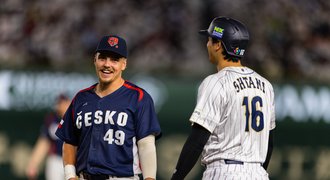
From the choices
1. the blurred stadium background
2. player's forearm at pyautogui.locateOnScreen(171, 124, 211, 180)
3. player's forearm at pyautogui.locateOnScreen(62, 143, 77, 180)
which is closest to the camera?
player's forearm at pyautogui.locateOnScreen(171, 124, 211, 180)

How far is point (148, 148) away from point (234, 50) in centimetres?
95

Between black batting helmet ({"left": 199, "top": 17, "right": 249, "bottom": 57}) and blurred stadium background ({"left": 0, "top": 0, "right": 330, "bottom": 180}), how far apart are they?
7.31 m

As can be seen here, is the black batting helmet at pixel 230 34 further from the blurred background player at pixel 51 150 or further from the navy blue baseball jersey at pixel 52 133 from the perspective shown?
the navy blue baseball jersey at pixel 52 133

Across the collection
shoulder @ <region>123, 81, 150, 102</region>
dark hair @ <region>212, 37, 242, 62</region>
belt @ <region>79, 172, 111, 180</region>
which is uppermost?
dark hair @ <region>212, 37, 242, 62</region>

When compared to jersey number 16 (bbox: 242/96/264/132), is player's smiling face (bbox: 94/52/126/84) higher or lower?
higher

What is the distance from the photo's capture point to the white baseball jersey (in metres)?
5.69

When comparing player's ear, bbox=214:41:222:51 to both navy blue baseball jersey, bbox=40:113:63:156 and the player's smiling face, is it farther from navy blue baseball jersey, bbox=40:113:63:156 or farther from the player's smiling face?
navy blue baseball jersey, bbox=40:113:63:156

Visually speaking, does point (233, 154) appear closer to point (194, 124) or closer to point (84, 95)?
point (194, 124)

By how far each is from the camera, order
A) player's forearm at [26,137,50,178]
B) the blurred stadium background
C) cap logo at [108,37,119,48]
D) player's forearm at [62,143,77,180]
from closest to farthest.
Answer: cap logo at [108,37,119,48] < player's forearm at [62,143,77,180] < player's forearm at [26,137,50,178] < the blurred stadium background

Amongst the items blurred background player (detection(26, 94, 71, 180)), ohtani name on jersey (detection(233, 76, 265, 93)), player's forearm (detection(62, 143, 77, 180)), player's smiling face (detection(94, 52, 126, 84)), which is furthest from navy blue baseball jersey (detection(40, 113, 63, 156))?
ohtani name on jersey (detection(233, 76, 265, 93))

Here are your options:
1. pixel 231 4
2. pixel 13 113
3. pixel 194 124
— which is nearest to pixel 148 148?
pixel 194 124

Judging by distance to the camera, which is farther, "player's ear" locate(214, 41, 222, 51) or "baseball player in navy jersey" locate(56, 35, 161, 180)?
"player's ear" locate(214, 41, 222, 51)

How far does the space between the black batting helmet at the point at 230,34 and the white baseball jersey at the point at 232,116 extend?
5.9 inches

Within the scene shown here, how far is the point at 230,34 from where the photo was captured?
588cm
